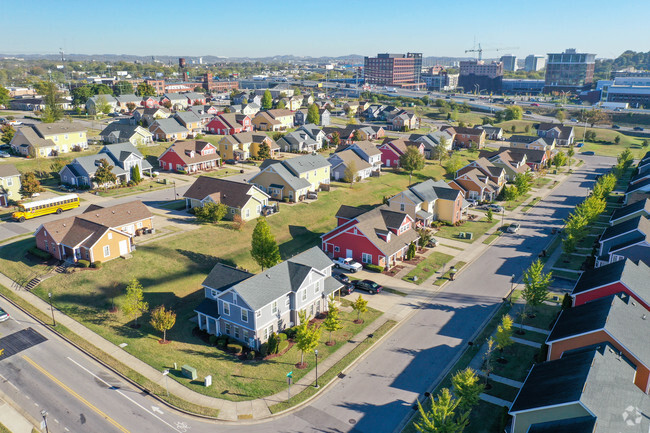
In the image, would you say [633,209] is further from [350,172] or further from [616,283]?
[350,172]

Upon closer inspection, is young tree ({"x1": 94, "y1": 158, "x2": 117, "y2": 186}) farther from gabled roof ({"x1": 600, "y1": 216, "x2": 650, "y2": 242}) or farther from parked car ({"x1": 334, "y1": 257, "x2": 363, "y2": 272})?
gabled roof ({"x1": 600, "y1": 216, "x2": 650, "y2": 242})

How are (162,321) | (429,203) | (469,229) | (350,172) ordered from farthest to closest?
(350,172) → (469,229) → (429,203) → (162,321)

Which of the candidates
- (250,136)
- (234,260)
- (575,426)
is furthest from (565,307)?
(250,136)

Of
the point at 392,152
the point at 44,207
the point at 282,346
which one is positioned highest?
the point at 392,152

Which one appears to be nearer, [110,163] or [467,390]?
[467,390]

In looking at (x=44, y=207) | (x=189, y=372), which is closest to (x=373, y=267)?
(x=189, y=372)

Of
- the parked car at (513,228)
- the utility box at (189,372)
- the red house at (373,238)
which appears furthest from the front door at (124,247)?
the parked car at (513,228)

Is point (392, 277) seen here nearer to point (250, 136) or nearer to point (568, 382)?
point (568, 382)
